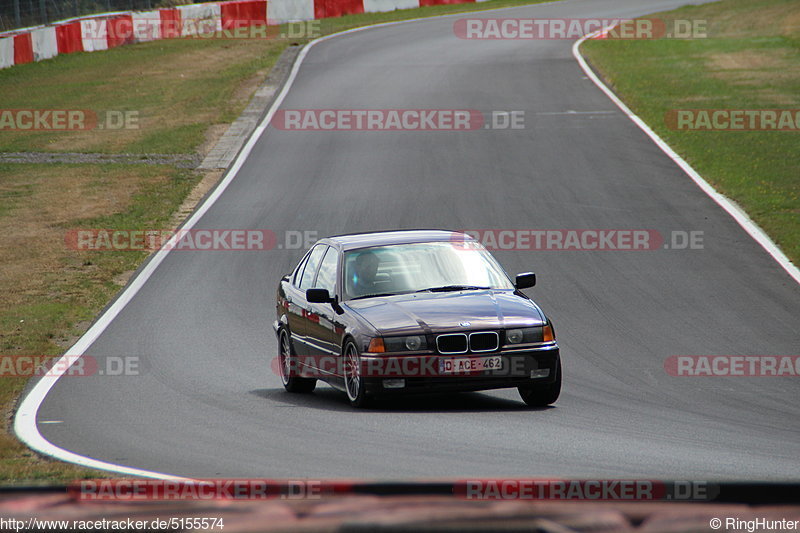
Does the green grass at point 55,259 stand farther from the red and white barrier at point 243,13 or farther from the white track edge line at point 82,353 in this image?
the red and white barrier at point 243,13

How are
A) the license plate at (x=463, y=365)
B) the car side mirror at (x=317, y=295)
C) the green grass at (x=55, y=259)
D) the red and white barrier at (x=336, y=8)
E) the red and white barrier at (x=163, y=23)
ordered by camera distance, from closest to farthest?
the license plate at (x=463, y=365), the car side mirror at (x=317, y=295), the green grass at (x=55, y=259), the red and white barrier at (x=163, y=23), the red and white barrier at (x=336, y=8)

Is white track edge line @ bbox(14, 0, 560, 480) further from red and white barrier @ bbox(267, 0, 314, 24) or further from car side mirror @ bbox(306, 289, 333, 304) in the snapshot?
red and white barrier @ bbox(267, 0, 314, 24)

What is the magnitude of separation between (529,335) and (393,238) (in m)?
2.13

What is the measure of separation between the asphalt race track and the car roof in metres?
1.55

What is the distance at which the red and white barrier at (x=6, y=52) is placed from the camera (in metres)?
36.0

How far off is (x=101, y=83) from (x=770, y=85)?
20.1 m

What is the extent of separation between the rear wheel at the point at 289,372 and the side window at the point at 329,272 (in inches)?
30.1

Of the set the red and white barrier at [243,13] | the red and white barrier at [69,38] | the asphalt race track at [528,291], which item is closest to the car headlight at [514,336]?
the asphalt race track at [528,291]

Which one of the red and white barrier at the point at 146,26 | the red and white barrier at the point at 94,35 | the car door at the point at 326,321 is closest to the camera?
the car door at the point at 326,321

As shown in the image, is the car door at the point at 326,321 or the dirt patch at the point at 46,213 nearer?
the car door at the point at 326,321

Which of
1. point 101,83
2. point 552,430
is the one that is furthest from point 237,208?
point 101,83

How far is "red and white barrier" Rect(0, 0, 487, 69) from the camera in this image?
124ft

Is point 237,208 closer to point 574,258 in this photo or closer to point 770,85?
point 574,258

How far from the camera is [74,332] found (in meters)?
14.9
